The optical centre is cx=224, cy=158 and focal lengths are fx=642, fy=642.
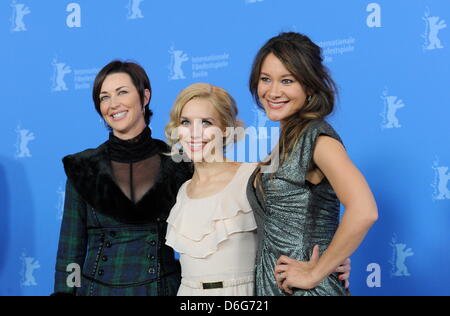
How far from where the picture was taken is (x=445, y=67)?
9.71 ft

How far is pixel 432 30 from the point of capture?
2.98 meters

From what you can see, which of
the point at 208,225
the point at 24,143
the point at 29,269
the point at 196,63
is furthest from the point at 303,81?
the point at 29,269

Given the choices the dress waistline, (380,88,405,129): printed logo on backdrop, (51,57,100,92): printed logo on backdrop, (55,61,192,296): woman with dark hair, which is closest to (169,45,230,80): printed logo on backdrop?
(51,57,100,92): printed logo on backdrop

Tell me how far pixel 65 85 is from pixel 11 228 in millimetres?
890

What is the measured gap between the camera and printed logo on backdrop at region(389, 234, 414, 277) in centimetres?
304

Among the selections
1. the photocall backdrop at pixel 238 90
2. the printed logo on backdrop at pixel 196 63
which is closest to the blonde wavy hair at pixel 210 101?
the photocall backdrop at pixel 238 90

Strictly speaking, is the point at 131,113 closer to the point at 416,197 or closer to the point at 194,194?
the point at 194,194

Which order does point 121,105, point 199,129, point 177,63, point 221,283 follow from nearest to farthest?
point 221,283 < point 199,129 < point 121,105 < point 177,63

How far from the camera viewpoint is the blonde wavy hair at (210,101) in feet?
6.95

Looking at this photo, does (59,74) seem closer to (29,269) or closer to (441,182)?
(29,269)

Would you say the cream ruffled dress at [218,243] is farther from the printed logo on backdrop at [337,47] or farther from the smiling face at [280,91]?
the printed logo on backdrop at [337,47]

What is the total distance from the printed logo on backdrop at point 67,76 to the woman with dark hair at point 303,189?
190 centimetres

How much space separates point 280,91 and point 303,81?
0.07m

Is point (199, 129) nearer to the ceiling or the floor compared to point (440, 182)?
nearer to the ceiling
